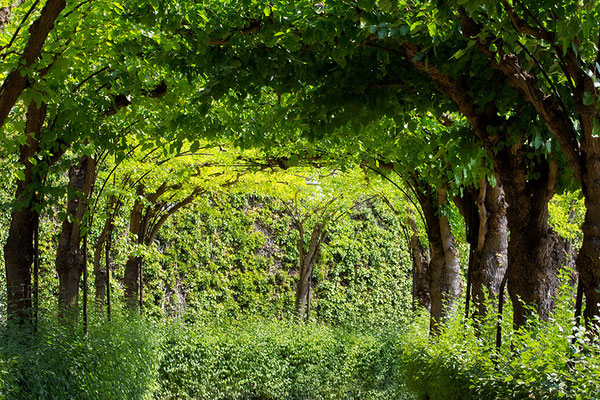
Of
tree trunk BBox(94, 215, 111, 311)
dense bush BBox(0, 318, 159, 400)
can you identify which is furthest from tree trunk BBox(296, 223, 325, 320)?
dense bush BBox(0, 318, 159, 400)

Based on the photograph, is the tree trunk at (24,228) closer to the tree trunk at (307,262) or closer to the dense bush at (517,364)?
the dense bush at (517,364)

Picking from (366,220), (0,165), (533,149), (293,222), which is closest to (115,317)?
(0,165)

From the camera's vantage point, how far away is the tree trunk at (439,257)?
9016mm

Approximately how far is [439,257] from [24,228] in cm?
578

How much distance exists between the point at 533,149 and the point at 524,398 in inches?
76.7

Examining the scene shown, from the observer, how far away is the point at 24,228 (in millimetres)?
6480

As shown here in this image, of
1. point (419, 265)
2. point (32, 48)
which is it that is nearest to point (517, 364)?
point (32, 48)

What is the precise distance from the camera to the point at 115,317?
30.0 feet

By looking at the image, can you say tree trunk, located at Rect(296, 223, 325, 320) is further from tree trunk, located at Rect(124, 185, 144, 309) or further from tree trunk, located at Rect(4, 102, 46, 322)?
tree trunk, located at Rect(4, 102, 46, 322)

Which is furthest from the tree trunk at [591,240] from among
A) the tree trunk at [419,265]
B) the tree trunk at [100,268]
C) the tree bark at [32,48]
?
the tree trunk at [419,265]

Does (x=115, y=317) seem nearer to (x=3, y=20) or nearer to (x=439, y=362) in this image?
(x=439, y=362)

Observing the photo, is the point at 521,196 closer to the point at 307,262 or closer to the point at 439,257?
the point at 439,257

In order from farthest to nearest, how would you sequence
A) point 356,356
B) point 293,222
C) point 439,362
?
point 293,222, point 356,356, point 439,362

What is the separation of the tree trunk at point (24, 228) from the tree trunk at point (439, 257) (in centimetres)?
502
